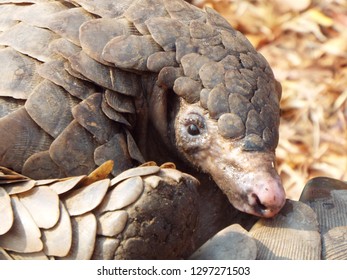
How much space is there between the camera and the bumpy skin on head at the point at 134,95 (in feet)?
8.62

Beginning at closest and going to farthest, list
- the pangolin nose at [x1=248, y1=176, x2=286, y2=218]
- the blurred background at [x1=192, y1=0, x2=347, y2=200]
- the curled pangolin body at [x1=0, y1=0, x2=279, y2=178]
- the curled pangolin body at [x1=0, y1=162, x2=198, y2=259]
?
the curled pangolin body at [x1=0, y1=162, x2=198, y2=259] → the pangolin nose at [x1=248, y1=176, x2=286, y2=218] → the curled pangolin body at [x1=0, y1=0, x2=279, y2=178] → the blurred background at [x1=192, y1=0, x2=347, y2=200]

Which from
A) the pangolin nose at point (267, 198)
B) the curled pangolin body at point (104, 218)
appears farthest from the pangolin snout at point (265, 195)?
the curled pangolin body at point (104, 218)

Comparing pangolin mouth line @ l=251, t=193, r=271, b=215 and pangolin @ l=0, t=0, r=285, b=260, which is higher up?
pangolin @ l=0, t=0, r=285, b=260

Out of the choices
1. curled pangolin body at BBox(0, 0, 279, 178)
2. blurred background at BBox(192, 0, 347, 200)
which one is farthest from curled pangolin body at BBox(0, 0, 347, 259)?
blurred background at BBox(192, 0, 347, 200)

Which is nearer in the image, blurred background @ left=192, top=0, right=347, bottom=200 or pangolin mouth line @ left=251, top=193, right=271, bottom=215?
pangolin mouth line @ left=251, top=193, right=271, bottom=215

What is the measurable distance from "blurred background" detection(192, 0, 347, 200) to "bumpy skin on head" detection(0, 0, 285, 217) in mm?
2313

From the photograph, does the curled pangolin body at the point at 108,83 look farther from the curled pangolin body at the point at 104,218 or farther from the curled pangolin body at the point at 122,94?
the curled pangolin body at the point at 104,218

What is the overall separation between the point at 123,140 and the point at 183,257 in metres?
0.46

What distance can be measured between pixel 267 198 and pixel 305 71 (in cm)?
292

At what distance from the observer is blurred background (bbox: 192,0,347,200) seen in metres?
5.12

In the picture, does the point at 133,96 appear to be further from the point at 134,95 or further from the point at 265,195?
the point at 265,195

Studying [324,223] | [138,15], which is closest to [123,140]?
[138,15]

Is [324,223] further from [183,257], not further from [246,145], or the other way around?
[183,257]

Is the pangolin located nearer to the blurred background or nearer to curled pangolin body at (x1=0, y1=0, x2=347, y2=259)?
curled pangolin body at (x1=0, y1=0, x2=347, y2=259)
